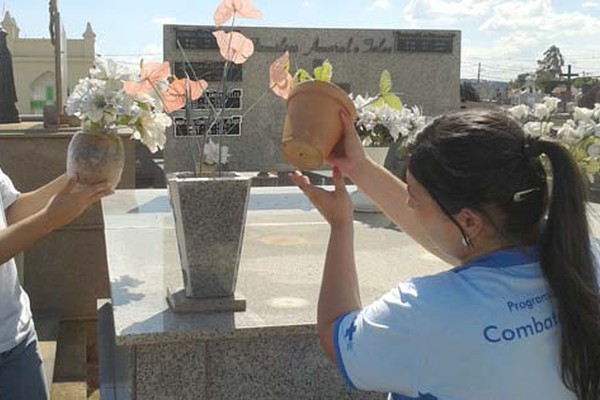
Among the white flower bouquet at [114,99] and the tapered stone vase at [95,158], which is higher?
the white flower bouquet at [114,99]

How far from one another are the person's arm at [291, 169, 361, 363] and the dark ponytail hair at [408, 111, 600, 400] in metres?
0.24

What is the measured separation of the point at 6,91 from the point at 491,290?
6.67 meters

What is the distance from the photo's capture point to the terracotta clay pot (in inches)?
66.2

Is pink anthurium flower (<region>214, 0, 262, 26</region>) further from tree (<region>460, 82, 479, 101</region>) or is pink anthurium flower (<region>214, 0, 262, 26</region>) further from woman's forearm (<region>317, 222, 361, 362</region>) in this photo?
tree (<region>460, 82, 479, 101</region>)

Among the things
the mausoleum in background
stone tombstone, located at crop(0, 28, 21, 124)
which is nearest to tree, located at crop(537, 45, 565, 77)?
the mausoleum in background

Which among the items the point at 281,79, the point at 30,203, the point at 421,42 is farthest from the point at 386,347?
the point at 421,42

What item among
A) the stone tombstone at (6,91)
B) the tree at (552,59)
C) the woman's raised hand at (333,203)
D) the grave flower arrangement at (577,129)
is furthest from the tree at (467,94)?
the tree at (552,59)

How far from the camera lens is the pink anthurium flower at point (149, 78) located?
1.98 m

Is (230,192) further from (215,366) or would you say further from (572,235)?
(572,235)

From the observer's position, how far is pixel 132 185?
5.52 m

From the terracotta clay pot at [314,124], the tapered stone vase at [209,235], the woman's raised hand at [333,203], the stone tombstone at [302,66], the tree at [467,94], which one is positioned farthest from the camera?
the tree at [467,94]

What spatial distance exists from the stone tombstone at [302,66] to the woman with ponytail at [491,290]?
32.2 feet

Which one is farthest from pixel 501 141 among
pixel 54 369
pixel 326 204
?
pixel 54 369

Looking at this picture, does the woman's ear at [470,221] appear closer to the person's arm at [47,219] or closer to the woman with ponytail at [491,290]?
the woman with ponytail at [491,290]
